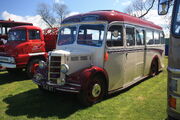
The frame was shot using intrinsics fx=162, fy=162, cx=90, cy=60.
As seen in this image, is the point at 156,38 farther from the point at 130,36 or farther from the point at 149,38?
the point at 130,36

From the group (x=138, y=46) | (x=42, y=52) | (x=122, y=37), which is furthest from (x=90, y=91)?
(x=42, y=52)

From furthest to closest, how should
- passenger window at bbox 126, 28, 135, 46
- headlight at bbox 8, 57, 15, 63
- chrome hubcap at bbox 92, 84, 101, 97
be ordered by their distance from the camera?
headlight at bbox 8, 57, 15, 63, passenger window at bbox 126, 28, 135, 46, chrome hubcap at bbox 92, 84, 101, 97

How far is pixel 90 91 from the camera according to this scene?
4223 millimetres

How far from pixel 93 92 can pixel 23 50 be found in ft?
14.5

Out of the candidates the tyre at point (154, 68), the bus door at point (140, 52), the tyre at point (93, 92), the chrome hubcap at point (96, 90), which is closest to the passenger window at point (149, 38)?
the bus door at point (140, 52)

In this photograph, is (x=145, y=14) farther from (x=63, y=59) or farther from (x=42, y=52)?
(x=63, y=59)

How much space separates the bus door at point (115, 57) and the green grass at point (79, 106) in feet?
1.68

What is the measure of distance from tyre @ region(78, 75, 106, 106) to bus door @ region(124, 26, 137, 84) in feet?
3.90

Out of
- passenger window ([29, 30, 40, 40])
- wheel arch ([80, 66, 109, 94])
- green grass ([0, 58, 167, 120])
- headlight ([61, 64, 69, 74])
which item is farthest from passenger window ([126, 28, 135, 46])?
passenger window ([29, 30, 40, 40])

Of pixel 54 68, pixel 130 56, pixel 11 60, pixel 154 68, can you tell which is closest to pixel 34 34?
pixel 11 60

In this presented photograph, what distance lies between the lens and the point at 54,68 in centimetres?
429

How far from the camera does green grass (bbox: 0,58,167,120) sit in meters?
3.79

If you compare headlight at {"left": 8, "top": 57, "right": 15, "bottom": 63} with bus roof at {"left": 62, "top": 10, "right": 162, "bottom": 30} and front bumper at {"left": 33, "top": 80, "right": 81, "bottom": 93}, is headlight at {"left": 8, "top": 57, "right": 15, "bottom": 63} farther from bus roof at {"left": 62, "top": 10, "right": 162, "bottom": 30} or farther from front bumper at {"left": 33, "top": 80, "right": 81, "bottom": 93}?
front bumper at {"left": 33, "top": 80, "right": 81, "bottom": 93}

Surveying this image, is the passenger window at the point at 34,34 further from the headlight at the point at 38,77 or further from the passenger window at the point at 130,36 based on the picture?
the passenger window at the point at 130,36
